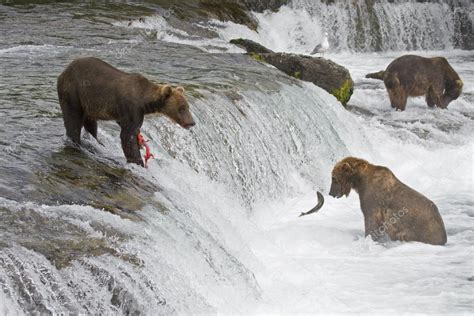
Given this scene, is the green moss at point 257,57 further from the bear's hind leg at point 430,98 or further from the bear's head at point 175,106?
the bear's head at point 175,106

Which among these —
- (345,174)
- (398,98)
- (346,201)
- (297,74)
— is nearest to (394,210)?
(345,174)

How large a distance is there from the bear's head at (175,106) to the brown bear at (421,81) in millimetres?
7949

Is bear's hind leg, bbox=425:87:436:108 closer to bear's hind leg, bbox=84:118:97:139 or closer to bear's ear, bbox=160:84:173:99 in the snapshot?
bear's ear, bbox=160:84:173:99

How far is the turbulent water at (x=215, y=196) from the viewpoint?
4906 mm

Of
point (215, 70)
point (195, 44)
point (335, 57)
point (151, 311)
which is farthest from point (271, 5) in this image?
point (151, 311)

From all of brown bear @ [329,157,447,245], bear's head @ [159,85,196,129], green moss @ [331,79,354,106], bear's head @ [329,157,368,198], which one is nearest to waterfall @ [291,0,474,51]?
green moss @ [331,79,354,106]

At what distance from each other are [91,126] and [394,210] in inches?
121

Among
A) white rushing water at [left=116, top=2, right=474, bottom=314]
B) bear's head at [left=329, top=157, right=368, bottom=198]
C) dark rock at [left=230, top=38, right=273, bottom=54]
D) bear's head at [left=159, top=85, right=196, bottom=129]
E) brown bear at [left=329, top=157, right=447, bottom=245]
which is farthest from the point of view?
dark rock at [left=230, top=38, right=273, bottom=54]

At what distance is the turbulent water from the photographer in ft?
16.1

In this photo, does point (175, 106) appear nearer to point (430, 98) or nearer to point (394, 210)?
point (394, 210)

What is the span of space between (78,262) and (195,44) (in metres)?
11.0

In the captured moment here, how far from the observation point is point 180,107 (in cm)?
656

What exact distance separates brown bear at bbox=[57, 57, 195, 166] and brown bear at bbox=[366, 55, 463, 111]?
8020mm

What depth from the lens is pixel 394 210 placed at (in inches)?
298
